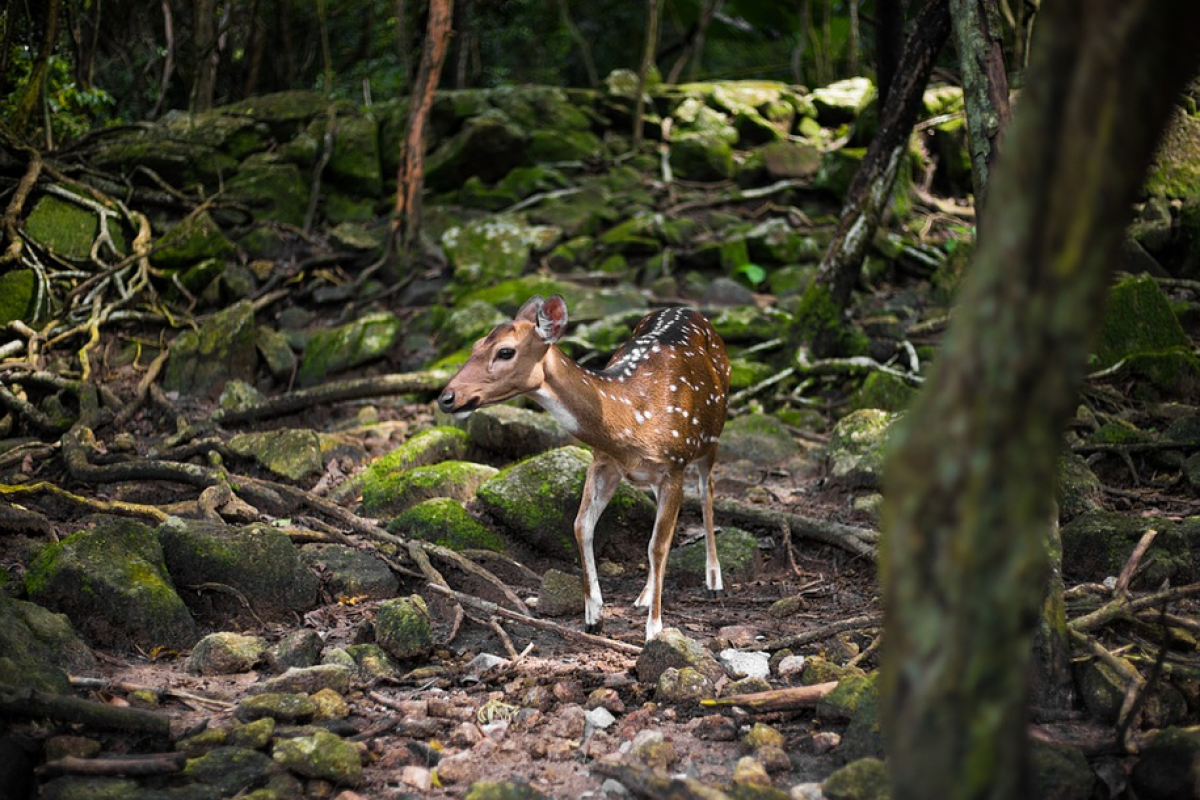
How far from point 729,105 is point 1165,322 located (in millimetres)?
9857

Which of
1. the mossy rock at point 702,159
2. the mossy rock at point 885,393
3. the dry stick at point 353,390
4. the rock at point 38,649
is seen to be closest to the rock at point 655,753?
the rock at point 38,649

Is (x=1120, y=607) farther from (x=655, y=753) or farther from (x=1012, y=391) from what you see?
(x=1012, y=391)

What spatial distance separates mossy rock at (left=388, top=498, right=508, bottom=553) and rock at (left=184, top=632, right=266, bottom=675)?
5.71 ft

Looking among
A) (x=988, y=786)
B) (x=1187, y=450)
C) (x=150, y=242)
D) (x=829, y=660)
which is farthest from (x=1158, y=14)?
(x=150, y=242)

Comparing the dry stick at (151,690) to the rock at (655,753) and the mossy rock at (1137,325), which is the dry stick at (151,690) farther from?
the mossy rock at (1137,325)

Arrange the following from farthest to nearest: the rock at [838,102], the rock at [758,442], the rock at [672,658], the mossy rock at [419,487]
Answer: the rock at [838,102], the rock at [758,442], the mossy rock at [419,487], the rock at [672,658]

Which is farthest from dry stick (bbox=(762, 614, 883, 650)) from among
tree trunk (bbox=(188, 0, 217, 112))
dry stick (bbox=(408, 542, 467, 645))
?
tree trunk (bbox=(188, 0, 217, 112))

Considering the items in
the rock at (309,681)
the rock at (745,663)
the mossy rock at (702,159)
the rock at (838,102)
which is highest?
the rock at (838,102)

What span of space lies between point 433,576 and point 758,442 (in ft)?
11.1

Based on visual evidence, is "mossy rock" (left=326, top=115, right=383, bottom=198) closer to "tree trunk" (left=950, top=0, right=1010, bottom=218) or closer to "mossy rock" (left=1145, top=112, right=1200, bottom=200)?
"mossy rock" (left=1145, top=112, right=1200, bottom=200)

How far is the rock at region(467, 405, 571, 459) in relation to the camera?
7316mm

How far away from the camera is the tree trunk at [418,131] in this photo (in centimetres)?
1116

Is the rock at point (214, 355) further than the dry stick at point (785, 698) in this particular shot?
→ Yes

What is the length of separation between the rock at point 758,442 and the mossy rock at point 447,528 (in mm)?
2480
